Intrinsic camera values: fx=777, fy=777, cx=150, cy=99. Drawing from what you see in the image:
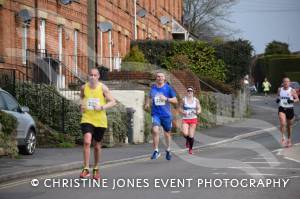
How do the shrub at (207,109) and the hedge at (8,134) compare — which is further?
the shrub at (207,109)

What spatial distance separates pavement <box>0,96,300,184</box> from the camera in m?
15.1

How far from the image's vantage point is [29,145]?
19094mm

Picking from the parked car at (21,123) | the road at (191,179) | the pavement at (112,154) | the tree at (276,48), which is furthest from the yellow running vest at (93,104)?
the tree at (276,48)

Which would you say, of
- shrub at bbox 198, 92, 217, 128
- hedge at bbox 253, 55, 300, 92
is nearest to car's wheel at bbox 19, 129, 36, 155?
shrub at bbox 198, 92, 217, 128

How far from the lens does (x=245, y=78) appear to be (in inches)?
1726

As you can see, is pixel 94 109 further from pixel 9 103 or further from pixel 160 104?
pixel 9 103

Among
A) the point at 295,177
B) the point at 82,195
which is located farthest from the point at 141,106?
the point at 82,195

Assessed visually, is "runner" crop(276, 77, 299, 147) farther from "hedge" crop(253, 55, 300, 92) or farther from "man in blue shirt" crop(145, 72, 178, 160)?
"hedge" crop(253, 55, 300, 92)

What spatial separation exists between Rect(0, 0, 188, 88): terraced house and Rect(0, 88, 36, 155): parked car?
562 centimetres

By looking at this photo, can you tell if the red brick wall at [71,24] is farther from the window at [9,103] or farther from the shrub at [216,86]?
the window at [9,103]

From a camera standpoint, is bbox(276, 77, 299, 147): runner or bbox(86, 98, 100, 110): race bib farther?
bbox(276, 77, 299, 147): runner

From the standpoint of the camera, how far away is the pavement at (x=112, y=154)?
49.4 feet

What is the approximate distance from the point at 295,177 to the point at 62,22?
1888cm

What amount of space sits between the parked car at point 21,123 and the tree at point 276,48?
7020cm
